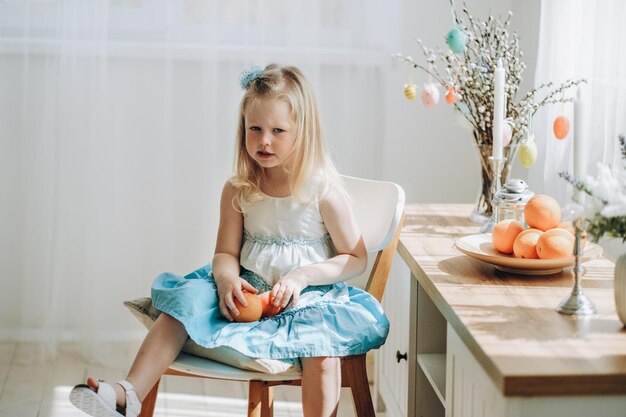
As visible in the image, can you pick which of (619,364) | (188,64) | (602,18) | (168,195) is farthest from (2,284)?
(619,364)

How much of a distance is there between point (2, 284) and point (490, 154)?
1.83m

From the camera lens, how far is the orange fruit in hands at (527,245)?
1892 mm

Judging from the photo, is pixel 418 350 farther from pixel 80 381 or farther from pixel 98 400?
pixel 80 381

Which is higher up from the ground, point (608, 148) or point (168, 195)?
point (608, 148)

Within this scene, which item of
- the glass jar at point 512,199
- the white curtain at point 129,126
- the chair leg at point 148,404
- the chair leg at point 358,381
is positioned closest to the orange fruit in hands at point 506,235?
the glass jar at point 512,199

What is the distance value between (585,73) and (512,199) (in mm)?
515

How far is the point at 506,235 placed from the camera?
1.94m

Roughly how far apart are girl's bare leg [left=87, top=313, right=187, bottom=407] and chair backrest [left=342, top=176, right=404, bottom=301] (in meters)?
0.49

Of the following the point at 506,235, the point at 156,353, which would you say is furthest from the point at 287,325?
the point at 506,235

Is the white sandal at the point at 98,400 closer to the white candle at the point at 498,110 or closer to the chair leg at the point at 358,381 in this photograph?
the chair leg at the point at 358,381

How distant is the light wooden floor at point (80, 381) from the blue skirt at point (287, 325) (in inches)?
32.2

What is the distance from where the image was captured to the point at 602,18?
2.34 metres

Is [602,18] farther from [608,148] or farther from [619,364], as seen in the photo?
[619,364]

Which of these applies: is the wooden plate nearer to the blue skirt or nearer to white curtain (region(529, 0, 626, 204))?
the blue skirt
